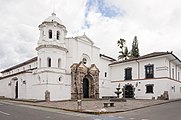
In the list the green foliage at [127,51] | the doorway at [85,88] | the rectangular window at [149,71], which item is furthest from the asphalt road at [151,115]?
the green foliage at [127,51]

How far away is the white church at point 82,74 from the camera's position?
34.1 meters

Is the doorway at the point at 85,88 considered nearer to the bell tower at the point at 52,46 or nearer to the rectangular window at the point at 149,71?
the bell tower at the point at 52,46

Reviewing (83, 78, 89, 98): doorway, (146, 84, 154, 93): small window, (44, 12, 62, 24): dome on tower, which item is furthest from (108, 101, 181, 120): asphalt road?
(44, 12, 62, 24): dome on tower

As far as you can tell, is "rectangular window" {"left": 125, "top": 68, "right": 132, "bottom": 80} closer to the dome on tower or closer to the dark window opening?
the dark window opening

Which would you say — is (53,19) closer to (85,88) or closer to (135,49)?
(85,88)

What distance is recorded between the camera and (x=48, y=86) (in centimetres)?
3353

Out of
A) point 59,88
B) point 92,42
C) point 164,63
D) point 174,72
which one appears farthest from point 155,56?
point 59,88

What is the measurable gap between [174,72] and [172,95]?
13.8ft

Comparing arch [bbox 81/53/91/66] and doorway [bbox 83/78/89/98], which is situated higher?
arch [bbox 81/53/91/66]

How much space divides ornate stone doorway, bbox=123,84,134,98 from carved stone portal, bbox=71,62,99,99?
187 inches

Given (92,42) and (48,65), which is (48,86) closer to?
(48,65)

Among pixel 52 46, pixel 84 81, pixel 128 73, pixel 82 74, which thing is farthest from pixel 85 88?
pixel 52 46

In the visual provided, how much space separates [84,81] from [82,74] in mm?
2138

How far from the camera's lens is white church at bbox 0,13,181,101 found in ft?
112
